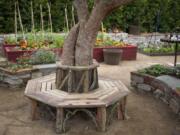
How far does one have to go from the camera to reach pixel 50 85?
431cm

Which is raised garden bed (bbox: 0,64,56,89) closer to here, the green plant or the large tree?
the green plant

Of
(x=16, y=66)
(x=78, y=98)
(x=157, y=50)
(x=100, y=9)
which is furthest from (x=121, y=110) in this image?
(x=157, y=50)

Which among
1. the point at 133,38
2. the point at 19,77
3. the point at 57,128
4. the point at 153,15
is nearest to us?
the point at 57,128

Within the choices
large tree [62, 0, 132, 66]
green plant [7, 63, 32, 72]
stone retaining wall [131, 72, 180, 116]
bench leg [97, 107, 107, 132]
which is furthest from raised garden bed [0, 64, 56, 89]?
bench leg [97, 107, 107, 132]

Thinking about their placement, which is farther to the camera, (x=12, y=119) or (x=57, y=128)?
(x=12, y=119)

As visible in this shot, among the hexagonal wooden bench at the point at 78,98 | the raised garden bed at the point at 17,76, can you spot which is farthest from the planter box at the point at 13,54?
the hexagonal wooden bench at the point at 78,98

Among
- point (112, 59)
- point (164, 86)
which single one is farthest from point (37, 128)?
point (112, 59)

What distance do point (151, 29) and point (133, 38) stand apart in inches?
66.7

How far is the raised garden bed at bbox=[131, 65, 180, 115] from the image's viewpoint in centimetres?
438

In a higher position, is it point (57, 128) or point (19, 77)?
point (19, 77)

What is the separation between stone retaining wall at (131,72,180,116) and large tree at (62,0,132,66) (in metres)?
1.45

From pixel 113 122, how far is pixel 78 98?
71 cm

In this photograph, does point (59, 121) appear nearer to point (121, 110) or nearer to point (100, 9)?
point (121, 110)

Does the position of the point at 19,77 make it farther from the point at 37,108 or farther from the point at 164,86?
the point at 164,86
